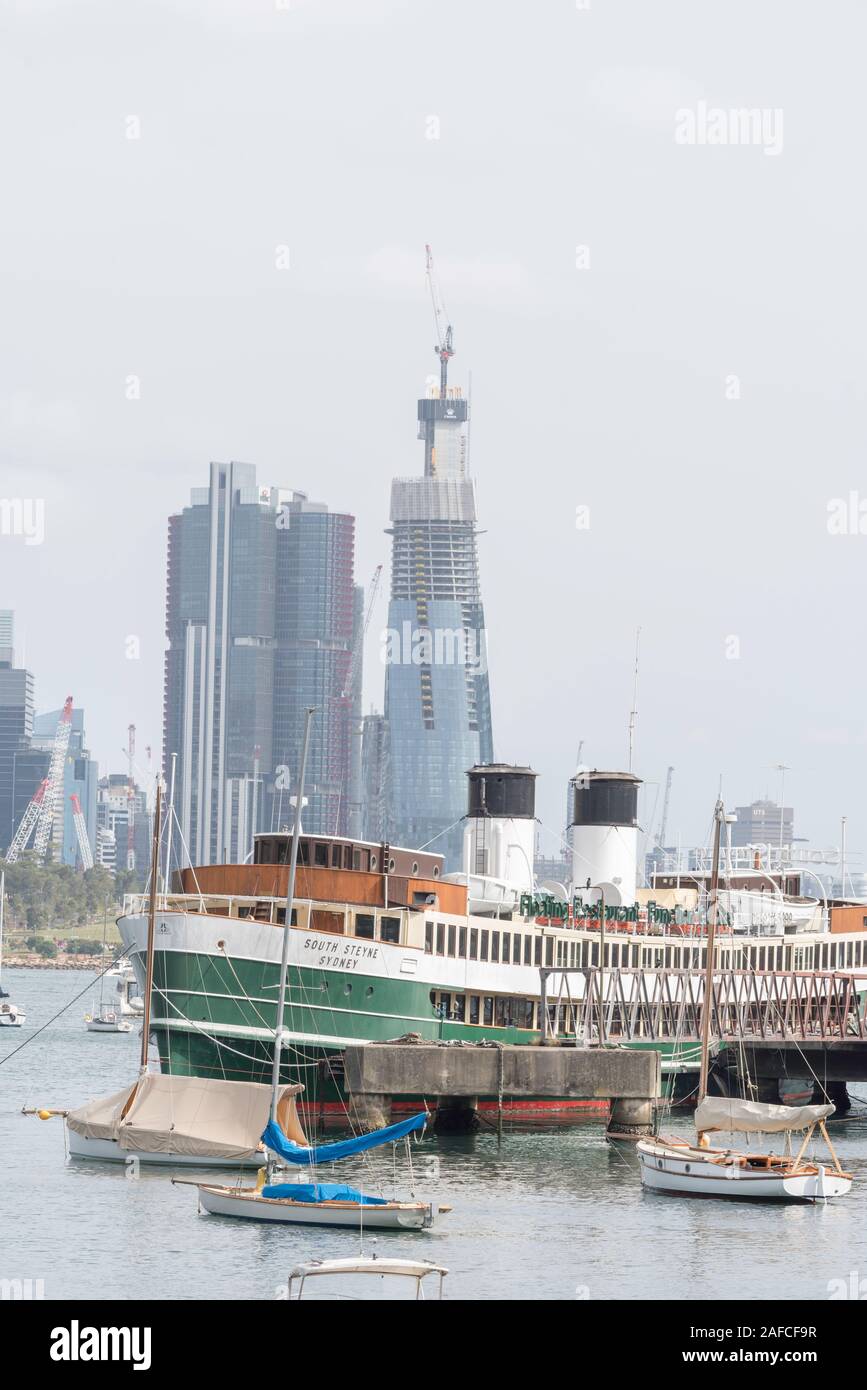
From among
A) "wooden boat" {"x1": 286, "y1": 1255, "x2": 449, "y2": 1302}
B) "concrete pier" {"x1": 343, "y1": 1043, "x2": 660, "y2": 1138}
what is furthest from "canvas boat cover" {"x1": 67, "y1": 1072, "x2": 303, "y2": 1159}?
"wooden boat" {"x1": 286, "y1": 1255, "x2": 449, "y2": 1302}

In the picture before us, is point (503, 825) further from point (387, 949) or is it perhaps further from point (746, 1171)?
point (746, 1171)

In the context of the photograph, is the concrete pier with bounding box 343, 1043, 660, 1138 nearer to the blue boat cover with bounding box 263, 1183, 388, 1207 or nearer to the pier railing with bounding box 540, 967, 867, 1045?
the pier railing with bounding box 540, 967, 867, 1045

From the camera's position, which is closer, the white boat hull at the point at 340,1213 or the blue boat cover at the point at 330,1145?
the white boat hull at the point at 340,1213

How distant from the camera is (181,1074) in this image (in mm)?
83438

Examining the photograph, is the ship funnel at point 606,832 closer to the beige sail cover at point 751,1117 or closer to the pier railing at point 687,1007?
the pier railing at point 687,1007

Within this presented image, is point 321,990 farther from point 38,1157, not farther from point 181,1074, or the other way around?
point 38,1157

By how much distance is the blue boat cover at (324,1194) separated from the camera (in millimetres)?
60812

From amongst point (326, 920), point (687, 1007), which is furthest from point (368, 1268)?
point (687, 1007)

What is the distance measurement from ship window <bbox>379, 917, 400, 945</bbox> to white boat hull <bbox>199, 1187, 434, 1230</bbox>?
2670cm

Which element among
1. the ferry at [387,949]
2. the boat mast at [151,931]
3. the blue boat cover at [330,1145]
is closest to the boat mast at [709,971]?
the ferry at [387,949]

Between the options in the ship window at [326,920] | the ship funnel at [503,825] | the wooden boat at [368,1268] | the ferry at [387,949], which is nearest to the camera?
the wooden boat at [368,1268]

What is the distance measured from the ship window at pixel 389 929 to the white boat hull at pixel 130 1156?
1491cm

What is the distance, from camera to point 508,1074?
8219cm
